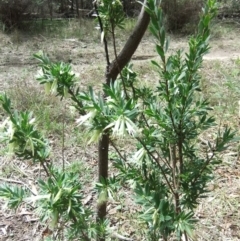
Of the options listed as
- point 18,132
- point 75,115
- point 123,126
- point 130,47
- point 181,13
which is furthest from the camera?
point 181,13

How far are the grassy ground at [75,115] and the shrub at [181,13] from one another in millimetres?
241

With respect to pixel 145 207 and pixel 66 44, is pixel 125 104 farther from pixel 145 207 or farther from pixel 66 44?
pixel 66 44

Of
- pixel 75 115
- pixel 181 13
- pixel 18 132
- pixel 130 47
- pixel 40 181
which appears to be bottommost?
pixel 75 115

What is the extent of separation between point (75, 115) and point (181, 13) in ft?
12.1

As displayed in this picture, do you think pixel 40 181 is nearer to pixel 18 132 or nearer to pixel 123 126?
pixel 18 132

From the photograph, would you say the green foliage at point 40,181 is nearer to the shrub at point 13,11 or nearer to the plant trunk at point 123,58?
the plant trunk at point 123,58

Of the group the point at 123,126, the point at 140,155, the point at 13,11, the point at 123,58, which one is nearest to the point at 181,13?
the point at 13,11

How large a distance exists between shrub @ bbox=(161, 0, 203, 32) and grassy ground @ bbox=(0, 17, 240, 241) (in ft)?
0.79

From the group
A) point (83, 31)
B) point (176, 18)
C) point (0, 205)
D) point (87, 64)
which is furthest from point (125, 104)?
point (176, 18)

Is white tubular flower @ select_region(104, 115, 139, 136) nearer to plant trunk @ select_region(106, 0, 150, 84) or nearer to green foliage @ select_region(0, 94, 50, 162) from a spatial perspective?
green foliage @ select_region(0, 94, 50, 162)

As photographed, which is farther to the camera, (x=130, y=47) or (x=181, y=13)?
(x=181, y=13)

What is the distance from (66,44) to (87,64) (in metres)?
0.83

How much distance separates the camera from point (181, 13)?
20.1 feet

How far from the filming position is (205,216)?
2.01 m
